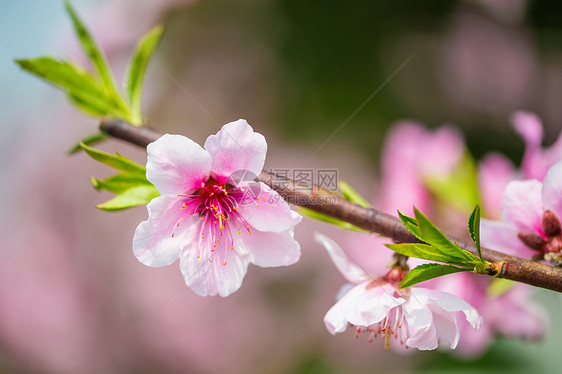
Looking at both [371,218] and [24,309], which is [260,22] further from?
[371,218]

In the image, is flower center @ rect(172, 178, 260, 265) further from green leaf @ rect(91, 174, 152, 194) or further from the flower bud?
the flower bud

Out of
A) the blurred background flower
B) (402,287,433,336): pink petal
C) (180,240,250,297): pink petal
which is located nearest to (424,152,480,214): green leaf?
(402,287,433,336): pink petal

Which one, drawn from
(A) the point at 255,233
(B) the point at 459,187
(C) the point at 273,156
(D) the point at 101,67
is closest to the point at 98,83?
(D) the point at 101,67

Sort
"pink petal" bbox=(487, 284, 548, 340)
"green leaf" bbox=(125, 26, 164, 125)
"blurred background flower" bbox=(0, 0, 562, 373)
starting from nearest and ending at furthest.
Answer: "green leaf" bbox=(125, 26, 164, 125) < "pink petal" bbox=(487, 284, 548, 340) < "blurred background flower" bbox=(0, 0, 562, 373)

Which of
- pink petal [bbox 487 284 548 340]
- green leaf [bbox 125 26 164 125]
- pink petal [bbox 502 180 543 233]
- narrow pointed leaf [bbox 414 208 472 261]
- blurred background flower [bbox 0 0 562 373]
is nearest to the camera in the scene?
narrow pointed leaf [bbox 414 208 472 261]

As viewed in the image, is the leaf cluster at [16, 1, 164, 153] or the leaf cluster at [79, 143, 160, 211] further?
the leaf cluster at [16, 1, 164, 153]

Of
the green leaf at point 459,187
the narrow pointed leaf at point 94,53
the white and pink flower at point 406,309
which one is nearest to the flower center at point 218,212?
the white and pink flower at point 406,309

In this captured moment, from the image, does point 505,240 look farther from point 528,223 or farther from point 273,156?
point 273,156
